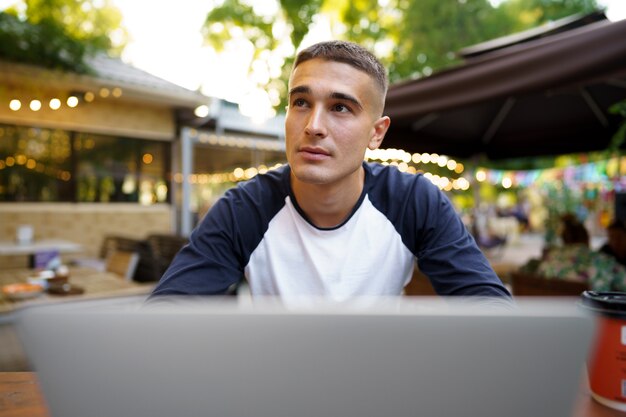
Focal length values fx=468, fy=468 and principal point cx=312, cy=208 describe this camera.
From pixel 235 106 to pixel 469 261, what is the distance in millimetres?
9452

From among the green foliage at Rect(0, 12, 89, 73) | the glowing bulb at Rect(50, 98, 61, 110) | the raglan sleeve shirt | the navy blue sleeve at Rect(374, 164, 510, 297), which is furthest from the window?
the navy blue sleeve at Rect(374, 164, 510, 297)

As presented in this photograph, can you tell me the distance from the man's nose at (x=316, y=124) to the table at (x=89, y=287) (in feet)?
8.36

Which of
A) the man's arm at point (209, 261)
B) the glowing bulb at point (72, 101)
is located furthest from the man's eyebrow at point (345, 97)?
the glowing bulb at point (72, 101)

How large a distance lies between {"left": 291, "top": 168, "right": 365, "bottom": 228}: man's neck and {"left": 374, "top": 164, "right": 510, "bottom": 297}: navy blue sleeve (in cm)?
11

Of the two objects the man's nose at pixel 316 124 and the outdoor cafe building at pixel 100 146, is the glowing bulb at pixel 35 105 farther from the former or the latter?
the man's nose at pixel 316 124

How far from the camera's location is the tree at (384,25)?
9938mm

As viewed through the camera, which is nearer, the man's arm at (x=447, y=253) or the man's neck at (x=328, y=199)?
the man's arm at (x=447, y=253)

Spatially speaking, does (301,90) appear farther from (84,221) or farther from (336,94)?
(84,221)

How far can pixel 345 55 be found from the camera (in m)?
1.33

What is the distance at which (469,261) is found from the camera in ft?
4.46

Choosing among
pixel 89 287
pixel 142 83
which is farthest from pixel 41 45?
pixel 89 287

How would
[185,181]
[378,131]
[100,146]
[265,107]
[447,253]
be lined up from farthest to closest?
[265,107] < [185,181] < [100,146] < [378,131] < [447,253]

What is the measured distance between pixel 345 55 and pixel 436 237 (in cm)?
62

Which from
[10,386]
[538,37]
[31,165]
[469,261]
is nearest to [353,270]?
[469,261]
